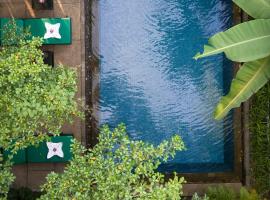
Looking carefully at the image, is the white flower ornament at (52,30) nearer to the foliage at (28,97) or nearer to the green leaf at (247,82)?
the foliage at (28,97)

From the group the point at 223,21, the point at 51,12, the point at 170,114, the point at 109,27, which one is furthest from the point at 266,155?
the point at 51,12

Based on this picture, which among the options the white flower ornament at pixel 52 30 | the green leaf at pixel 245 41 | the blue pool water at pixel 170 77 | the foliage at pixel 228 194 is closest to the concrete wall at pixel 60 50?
the white flower ornament at pixel 52 30

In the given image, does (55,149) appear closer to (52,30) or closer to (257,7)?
(52,30)

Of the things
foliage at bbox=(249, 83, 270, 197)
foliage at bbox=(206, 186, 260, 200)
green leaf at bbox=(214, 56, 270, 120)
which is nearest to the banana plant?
green leaf at bbox=(214, 56, 270, 120)

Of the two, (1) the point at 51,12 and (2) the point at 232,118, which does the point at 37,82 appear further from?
(2) the point at 232,118

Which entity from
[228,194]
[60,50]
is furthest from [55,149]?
[228,194]

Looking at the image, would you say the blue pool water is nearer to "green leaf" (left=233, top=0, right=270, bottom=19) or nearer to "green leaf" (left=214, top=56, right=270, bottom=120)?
"green leaf" (left=214, top=56, right=270, bottom=120)

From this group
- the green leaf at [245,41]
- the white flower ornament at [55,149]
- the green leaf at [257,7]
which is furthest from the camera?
the white flower ornament at [55,149]
